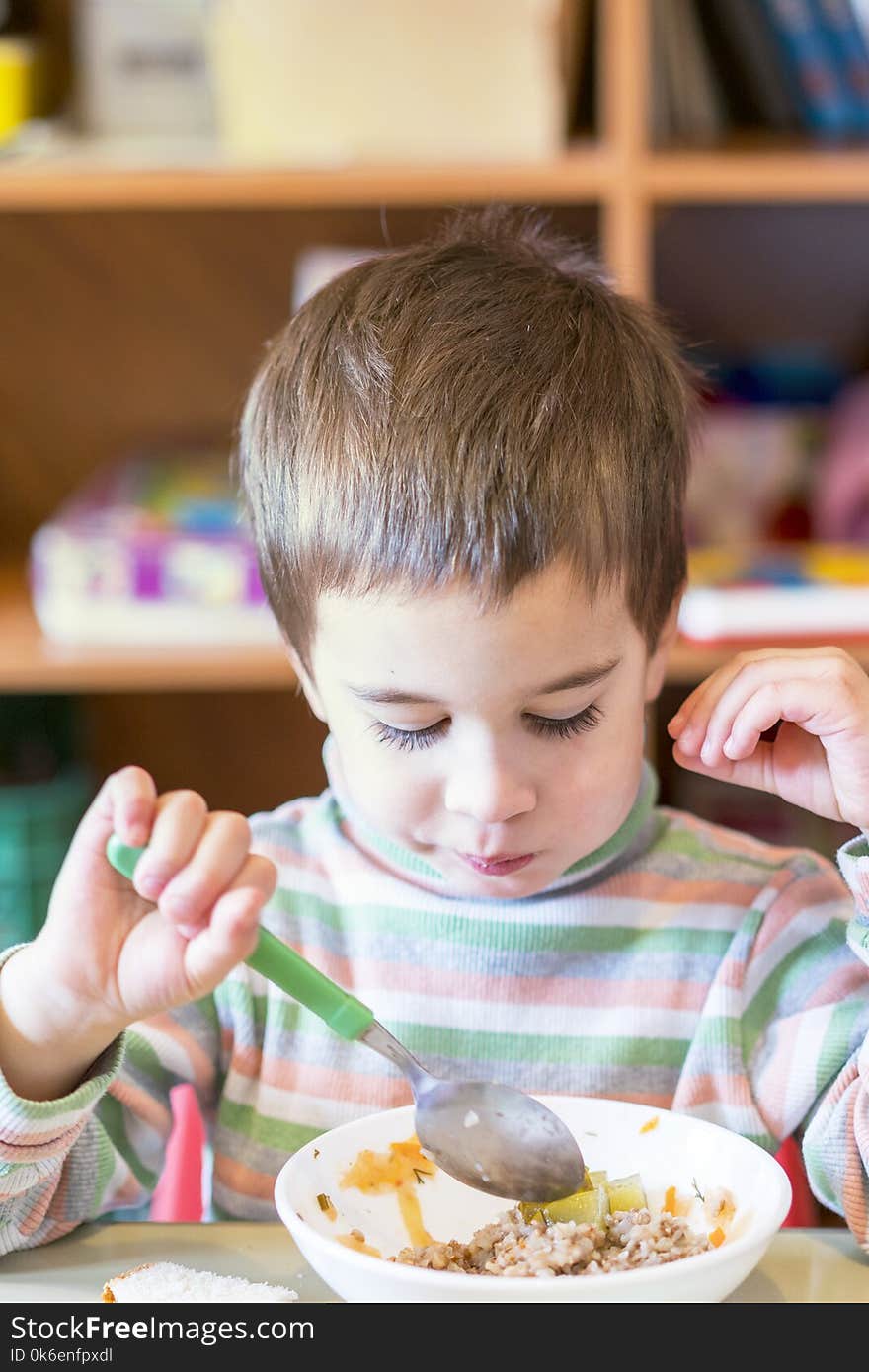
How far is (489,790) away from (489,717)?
3 cm

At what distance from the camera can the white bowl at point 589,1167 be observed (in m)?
0.55

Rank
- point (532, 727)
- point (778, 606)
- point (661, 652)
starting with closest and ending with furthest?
1. point (532, 727)
2. point (661, 652)
3. point (778, 606)

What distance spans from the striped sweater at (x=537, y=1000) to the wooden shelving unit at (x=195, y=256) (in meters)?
0.67

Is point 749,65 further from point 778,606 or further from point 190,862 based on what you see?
point 190,862

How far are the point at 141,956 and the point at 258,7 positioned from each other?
113 centimetres

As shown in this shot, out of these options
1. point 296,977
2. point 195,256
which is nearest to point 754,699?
point 296,977

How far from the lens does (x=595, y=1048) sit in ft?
2.82

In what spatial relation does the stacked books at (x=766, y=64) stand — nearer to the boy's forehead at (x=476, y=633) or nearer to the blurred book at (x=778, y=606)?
the blurred book at (x=778, y=606)

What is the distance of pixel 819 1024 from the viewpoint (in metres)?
0.82

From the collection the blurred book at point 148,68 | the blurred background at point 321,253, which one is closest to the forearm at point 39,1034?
the blurred background at point 321,253

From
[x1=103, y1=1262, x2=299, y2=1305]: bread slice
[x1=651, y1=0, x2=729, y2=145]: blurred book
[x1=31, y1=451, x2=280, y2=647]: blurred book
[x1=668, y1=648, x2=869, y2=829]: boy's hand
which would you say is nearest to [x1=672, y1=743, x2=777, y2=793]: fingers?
[x1=668, y1=648, x2=869, y2=829]: boy's hand

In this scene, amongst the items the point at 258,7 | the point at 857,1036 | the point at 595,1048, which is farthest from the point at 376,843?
the point at 258,7

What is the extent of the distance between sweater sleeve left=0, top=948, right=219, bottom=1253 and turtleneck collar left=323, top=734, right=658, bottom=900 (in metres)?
0.12

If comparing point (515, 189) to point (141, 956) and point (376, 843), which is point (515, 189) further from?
point (141, 956)
